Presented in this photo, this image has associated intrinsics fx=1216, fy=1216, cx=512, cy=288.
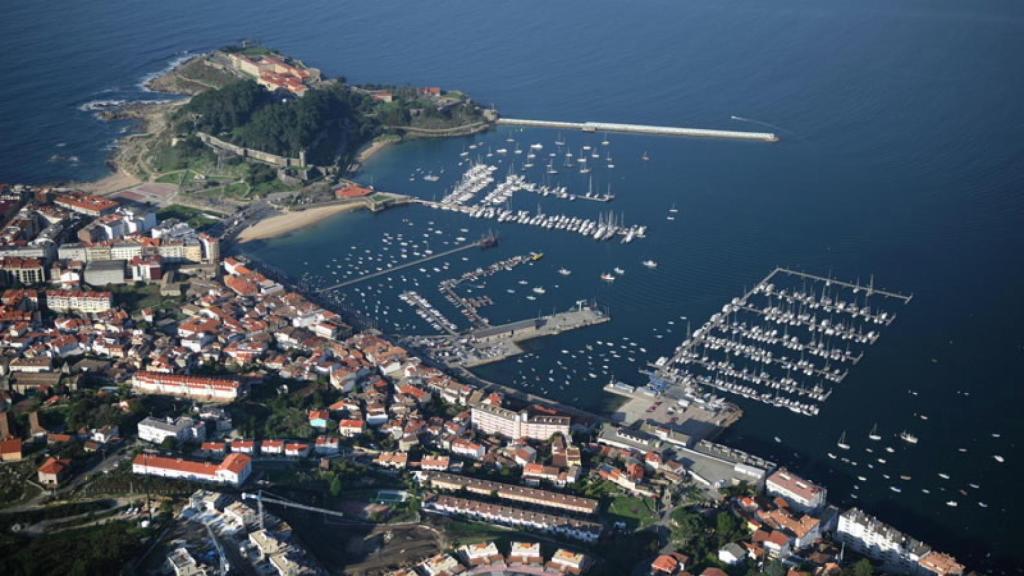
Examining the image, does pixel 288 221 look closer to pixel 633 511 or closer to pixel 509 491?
pixel 509 491

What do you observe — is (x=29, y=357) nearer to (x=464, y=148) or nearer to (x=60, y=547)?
(x=60, y=547)

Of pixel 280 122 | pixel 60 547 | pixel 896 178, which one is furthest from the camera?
pixel 280 122

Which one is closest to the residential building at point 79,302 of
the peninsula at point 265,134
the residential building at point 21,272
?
the residential building at point 21,272

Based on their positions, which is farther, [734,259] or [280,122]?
[280,122]

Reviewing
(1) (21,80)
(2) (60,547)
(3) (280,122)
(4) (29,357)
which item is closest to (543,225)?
(3) (280,122)

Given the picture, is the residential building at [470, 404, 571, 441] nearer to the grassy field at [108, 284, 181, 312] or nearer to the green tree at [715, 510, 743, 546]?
the green tree at [715, 510, 743, 546]

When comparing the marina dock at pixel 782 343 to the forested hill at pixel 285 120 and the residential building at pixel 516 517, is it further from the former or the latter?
the forested hill at pixel 285 120

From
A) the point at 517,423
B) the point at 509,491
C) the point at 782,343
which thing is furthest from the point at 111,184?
the point at 782,343
